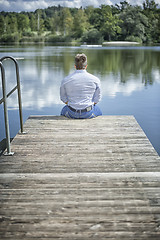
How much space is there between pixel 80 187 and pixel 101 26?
7289 cm

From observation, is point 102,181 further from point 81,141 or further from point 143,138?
point 143,138

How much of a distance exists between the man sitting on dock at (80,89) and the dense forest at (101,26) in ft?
196

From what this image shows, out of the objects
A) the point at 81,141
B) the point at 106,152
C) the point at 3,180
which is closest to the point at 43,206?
the point at 3,180

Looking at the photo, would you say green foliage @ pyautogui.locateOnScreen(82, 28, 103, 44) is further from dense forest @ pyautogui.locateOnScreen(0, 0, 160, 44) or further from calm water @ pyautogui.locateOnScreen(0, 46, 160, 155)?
calm water @ pyautogui.locateOnScreen(0, 46, 160, 155)

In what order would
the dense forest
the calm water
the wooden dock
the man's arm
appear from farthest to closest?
the dense forest < the calm water < the man's arm < the wooden dock

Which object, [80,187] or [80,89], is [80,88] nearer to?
[80,89]

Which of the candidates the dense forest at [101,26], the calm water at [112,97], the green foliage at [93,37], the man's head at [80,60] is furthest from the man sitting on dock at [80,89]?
the green foliage at [93,37]

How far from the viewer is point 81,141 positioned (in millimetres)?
3326

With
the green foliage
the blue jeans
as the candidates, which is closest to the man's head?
the blue jeans

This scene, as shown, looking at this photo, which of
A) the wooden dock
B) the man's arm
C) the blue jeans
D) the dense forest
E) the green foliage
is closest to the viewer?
the wooden dock

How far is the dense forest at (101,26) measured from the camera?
63.9 meters

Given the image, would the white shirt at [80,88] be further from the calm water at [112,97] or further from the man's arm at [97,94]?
the calm water at [112,97]

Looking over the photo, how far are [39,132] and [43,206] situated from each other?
173 centimetres

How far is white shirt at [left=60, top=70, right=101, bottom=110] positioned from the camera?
3896mm
